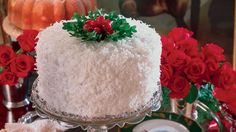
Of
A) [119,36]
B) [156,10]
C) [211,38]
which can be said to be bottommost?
[211,38]

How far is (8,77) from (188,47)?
1.23 ft

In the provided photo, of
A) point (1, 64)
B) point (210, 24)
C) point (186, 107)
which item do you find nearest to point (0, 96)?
point (1, 64)

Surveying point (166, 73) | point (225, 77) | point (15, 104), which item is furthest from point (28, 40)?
point (225, 77)

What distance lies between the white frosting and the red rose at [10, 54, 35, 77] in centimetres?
18

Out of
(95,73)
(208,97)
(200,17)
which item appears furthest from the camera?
(200,17)

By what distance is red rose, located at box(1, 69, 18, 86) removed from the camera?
0.93 metres

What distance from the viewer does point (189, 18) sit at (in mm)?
1616

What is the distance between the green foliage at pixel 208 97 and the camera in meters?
1.02

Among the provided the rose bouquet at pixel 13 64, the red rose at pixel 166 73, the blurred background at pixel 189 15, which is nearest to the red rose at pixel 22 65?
the rose bouquet at pixel 13 64

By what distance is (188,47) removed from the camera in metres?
0.94

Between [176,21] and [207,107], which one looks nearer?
[207,107]

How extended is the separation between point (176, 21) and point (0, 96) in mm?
753

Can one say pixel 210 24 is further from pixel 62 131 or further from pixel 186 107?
pixel 62 131

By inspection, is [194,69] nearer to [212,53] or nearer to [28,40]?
[212,53]
